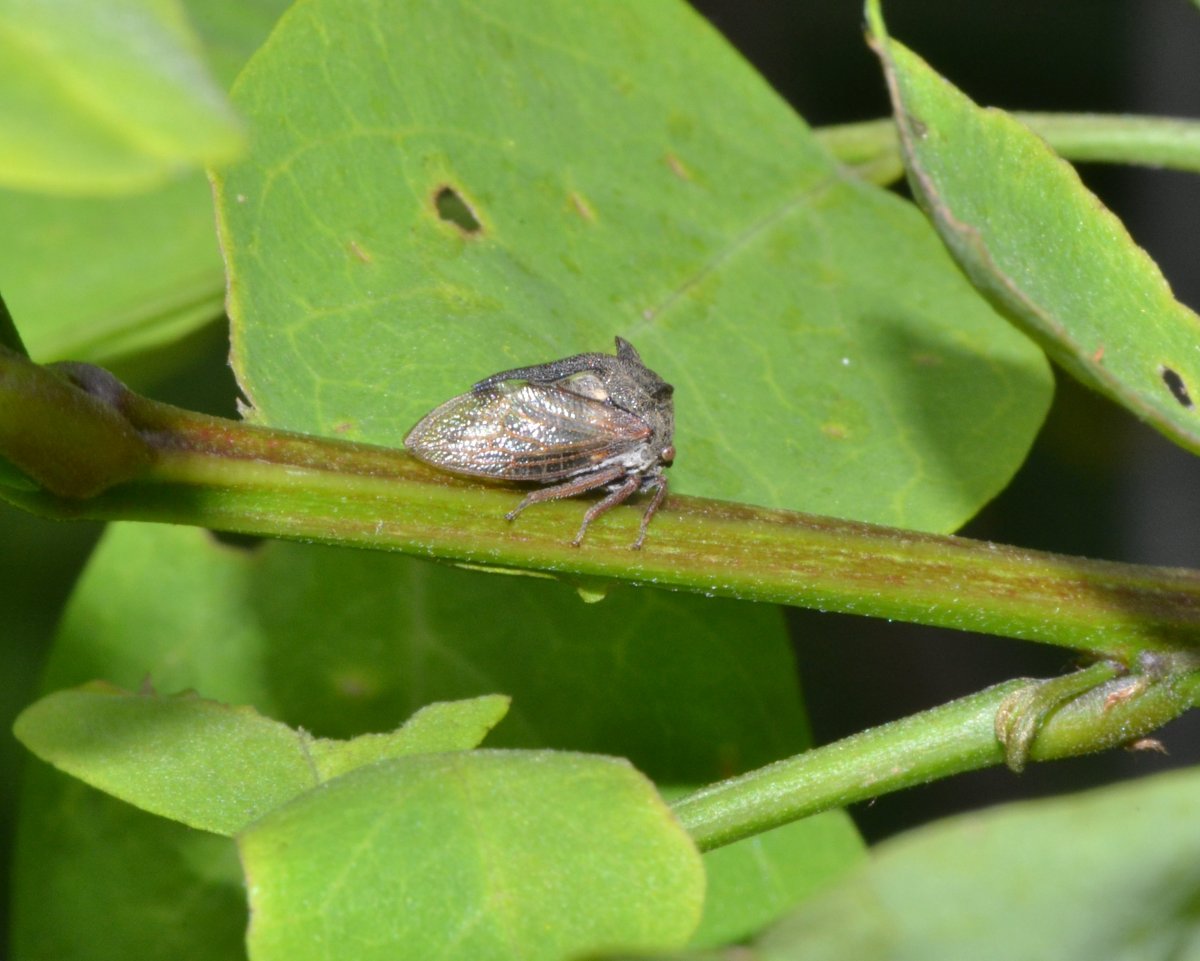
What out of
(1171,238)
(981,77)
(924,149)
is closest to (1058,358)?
(924,149)

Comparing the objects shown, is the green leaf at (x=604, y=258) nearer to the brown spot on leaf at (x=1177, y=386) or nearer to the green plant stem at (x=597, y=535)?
the green plant stem at (x=597, y=535)

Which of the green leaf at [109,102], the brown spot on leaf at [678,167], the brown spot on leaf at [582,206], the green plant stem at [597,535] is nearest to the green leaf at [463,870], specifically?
the green plant stem at [597,535]

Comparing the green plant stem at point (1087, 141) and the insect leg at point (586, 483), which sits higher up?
the green plant stem at point (1087, 141)

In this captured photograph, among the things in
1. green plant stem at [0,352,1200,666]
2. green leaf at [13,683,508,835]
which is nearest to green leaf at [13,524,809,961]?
green leaf at [13,683,508,835]

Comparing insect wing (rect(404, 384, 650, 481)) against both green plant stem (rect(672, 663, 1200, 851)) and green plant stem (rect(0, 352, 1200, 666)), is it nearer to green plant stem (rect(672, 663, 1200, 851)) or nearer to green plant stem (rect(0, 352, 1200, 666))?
green plant stem (rect(0, 352, 1200, 666))

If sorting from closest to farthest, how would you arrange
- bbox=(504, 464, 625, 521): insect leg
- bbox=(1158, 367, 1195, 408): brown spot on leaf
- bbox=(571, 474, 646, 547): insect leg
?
1. bbox=(1158, 367, 1195, 408): brown spot on leaf
2. bbox=(571, 474, 646, 547): insect leg
3. bbox=(504, 464, 625, 521): insect leg

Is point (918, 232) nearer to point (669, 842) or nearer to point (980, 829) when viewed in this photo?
point (669, 842)

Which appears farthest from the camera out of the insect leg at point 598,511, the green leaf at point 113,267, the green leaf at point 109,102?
the green leaf at point 113,267
